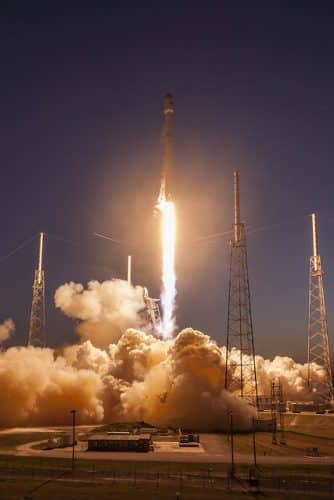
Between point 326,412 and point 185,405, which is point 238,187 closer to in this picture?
point 185,405

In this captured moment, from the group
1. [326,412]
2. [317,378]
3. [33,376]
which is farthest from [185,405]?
[317,378]

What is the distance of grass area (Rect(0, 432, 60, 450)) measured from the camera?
67844 millimetres

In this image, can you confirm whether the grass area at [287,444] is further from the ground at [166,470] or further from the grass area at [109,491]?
the grass area at [109,491]

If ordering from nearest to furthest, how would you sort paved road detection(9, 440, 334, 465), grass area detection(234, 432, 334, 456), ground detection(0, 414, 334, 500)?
1. ground detection(0, 414, 334, 500)
2. paved road detection(9, 440, 334, 465)
3. grass area detection(234, 432, 334, 456)

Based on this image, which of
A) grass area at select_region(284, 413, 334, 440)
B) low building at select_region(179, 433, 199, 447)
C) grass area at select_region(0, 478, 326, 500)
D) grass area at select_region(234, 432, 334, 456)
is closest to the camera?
grass area at select_region(0, 478, 326, 500)

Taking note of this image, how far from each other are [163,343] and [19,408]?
2931cm

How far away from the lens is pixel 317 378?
12850 cm

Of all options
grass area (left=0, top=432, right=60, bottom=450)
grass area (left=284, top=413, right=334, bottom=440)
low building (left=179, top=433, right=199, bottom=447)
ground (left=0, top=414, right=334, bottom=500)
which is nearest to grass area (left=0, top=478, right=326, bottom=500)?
ground (left=0, top=414, right=334, bottom=500)

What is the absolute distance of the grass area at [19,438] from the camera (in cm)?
6784

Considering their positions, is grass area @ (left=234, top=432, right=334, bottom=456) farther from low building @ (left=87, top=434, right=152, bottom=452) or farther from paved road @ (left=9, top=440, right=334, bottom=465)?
low building @ (left=87, top=434, right=152, bottom=452)

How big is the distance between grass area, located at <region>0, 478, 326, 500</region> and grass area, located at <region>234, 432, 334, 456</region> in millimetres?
20179

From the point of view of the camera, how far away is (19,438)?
73.8 metres

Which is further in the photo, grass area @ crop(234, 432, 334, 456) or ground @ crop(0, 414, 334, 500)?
grass area @ crop(234, 432, 334, 456)

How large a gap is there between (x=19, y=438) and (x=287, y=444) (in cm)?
3319
